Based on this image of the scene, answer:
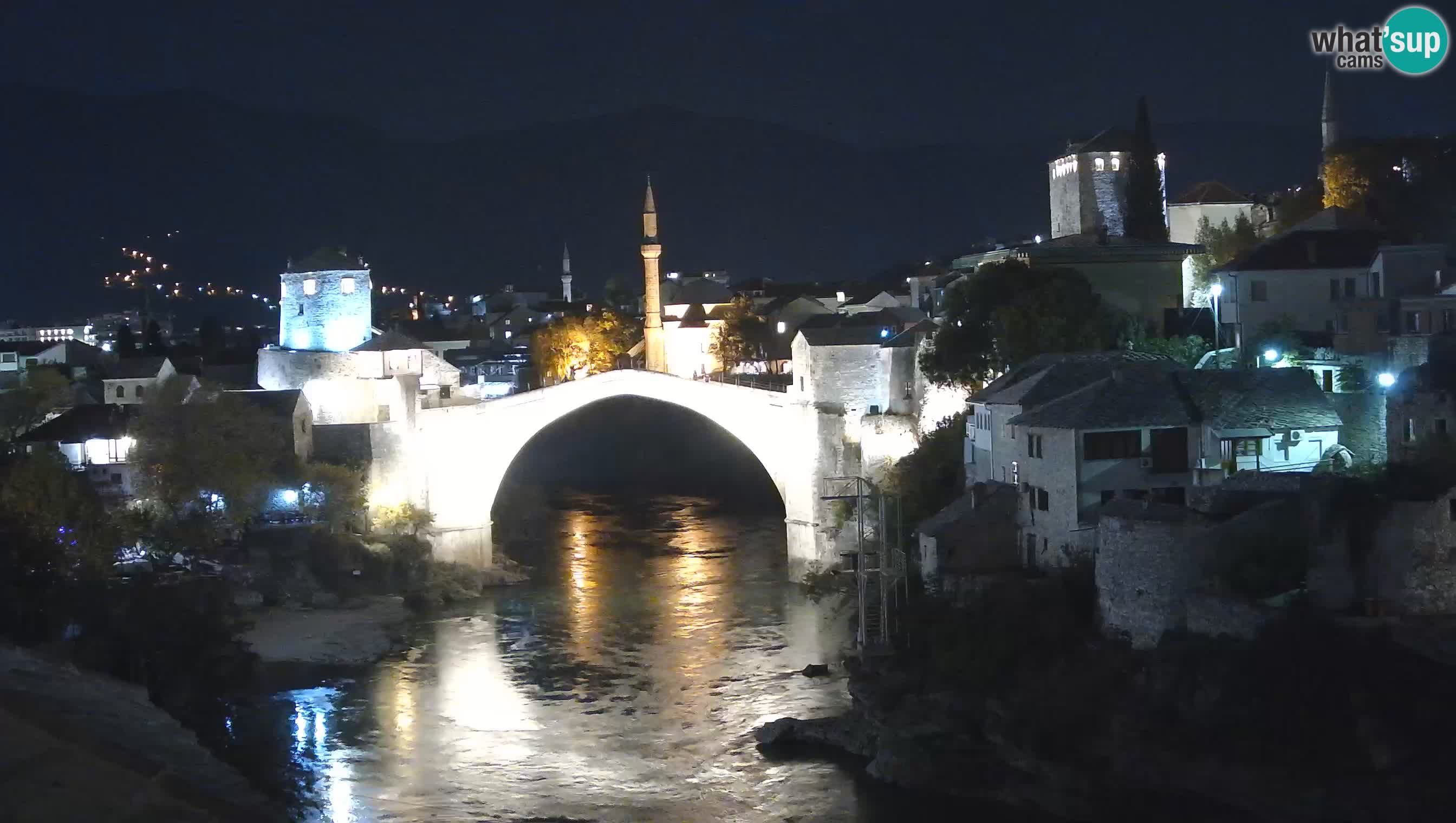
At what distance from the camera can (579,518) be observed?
32750 mm

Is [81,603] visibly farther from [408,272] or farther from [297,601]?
[408,272]

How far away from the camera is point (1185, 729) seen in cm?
1415

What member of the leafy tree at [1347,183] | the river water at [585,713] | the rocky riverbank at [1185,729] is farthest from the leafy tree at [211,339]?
the rocky riverbank at [1185,729]

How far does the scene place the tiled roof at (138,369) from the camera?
97.3 ft

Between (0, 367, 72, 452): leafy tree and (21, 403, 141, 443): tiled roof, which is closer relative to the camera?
(21, 403, 141, 443): tiled roof

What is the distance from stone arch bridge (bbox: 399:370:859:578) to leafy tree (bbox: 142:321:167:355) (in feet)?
42.0

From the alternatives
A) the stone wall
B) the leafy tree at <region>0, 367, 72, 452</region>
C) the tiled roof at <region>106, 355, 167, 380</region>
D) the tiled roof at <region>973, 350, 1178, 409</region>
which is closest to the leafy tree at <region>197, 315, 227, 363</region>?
the tiled roof at <region>106, 355, 167, 380</region>

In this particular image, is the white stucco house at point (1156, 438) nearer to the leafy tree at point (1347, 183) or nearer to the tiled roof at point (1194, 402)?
the tiled roof at point (1194, 402)

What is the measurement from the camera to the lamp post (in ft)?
70.0

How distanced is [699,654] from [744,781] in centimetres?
487

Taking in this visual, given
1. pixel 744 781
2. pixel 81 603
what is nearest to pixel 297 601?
pixel 81 603

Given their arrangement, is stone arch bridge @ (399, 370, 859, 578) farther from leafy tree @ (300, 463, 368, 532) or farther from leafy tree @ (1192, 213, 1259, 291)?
leafy tree @ (1192, 213, 1259, 291)

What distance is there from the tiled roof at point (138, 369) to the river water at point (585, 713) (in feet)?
29.4

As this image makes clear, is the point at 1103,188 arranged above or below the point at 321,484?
above
